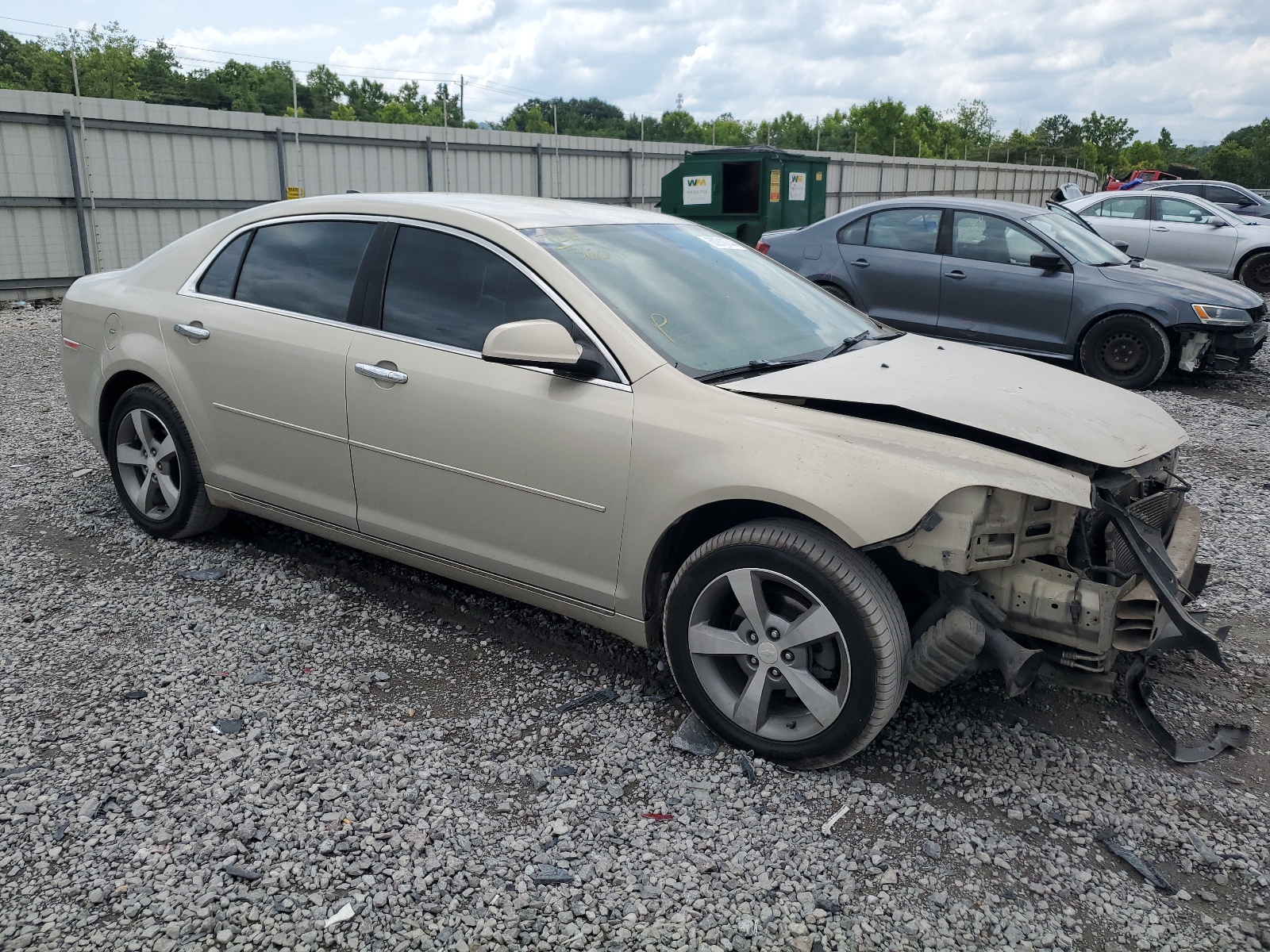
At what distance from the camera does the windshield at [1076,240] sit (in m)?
8.81

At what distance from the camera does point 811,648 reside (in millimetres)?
3111

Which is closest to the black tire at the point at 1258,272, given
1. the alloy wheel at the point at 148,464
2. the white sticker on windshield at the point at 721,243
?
the white sticker on windshield at the point at 721,243

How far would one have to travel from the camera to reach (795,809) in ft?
9.64

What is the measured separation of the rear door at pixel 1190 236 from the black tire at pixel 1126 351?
7.67 metres

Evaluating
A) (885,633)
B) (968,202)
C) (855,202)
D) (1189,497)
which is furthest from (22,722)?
(855,202)

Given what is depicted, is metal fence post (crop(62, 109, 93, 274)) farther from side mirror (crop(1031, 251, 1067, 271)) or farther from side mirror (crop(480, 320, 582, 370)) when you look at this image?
side mirror (crop(480, 320, 582, 370))

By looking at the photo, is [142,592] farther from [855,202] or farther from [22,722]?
[855,202]

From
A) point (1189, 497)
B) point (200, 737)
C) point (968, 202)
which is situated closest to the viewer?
point (200, 737)

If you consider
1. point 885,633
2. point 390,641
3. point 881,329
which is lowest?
point 390,641

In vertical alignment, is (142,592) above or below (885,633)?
below

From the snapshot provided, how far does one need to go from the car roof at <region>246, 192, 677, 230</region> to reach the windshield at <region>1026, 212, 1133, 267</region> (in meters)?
5.75

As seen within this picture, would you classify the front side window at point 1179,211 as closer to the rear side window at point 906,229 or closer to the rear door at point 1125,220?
the rear door at point 1125,220

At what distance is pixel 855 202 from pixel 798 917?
29840 mm

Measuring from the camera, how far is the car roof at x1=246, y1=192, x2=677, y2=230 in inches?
151
